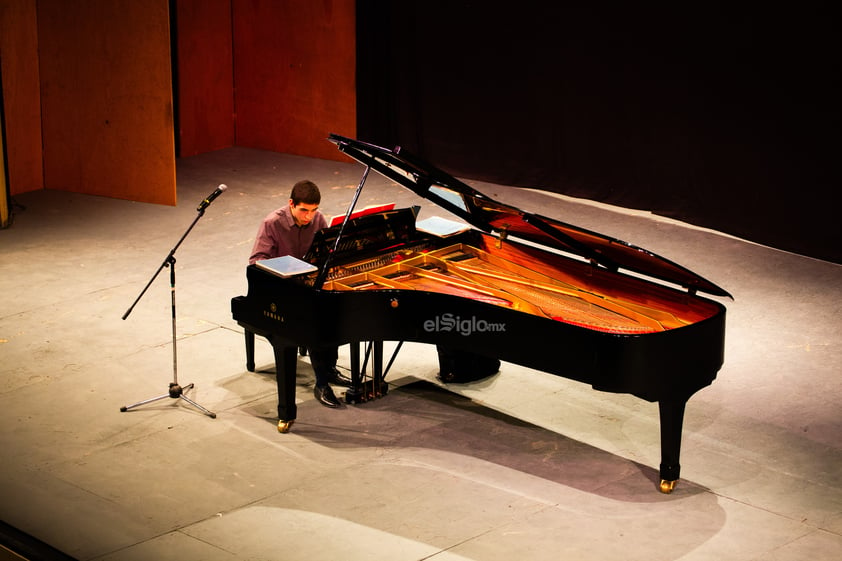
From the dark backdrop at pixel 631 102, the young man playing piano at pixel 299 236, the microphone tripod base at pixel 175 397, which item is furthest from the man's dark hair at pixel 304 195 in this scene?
the dark backdrop at pixel 631 102

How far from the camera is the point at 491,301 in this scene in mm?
5445

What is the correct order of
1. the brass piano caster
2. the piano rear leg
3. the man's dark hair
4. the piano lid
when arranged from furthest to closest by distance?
the piano rear leg
the man's dark hair
the piano lid
the brass piano caster

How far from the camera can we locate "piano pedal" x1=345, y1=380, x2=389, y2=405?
620 cm

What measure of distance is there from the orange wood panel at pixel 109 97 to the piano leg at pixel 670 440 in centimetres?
565

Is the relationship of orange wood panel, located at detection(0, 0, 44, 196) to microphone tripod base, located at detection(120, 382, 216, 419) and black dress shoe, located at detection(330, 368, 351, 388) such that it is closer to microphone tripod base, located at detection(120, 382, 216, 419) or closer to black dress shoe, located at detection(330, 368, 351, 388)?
microphone tripod base, located at detection(120, 382, 216, 419)

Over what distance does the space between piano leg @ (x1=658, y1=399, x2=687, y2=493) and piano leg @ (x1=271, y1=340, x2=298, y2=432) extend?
Answer: 1.76 m

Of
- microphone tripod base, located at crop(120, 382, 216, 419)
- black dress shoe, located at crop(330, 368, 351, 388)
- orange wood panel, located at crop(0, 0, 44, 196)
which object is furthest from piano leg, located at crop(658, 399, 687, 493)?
orange wood panel, located at crop(0, 0, 44, 196)

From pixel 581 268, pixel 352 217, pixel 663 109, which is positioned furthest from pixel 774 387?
pixel 663 109

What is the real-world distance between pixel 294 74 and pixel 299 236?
18.5 feet

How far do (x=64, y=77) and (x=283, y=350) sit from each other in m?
5.27

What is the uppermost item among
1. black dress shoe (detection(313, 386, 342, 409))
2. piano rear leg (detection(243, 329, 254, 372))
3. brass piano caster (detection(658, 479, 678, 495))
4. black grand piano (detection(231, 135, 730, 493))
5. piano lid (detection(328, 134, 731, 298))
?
piano lid (detection(328, 134, 731, 298))

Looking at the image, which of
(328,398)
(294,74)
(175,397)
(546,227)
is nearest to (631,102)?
(294,74)

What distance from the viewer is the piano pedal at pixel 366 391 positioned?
6.20 metres

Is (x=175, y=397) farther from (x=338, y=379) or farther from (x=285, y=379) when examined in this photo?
(x=338, y=379)
